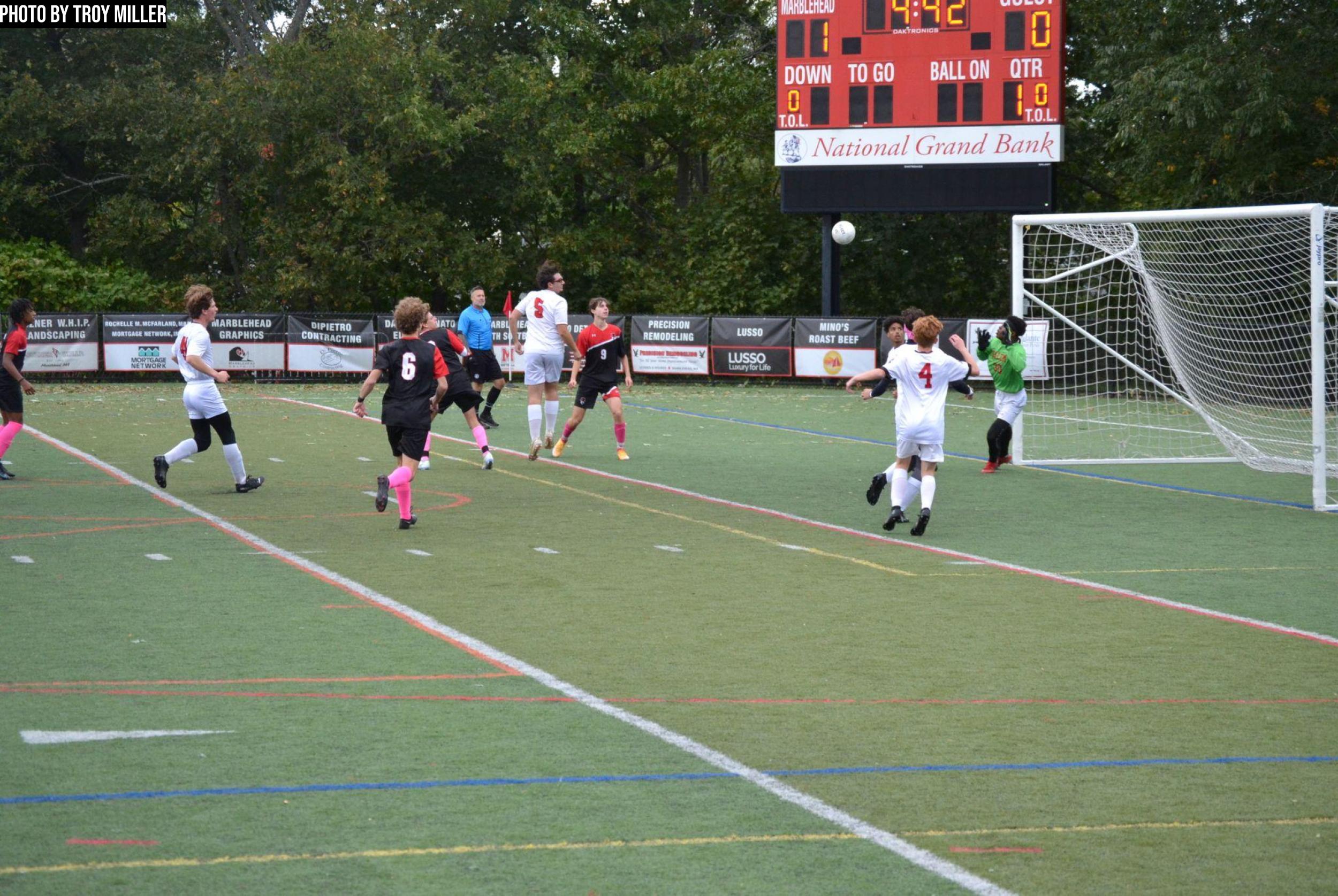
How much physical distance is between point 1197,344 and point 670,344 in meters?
12.9

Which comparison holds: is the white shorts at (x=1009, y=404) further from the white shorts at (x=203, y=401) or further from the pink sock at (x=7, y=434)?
the pink sock at (x=7, y=434)

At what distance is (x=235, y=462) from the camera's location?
14.7 metres

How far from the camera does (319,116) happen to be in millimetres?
39812

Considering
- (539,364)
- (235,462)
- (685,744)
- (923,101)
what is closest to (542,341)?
(539,364)

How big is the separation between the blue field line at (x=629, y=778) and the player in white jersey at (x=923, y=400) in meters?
6.12

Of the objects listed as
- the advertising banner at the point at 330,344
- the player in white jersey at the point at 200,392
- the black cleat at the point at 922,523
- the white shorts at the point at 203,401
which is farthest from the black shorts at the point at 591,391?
the advertising banner at the point at 330,344

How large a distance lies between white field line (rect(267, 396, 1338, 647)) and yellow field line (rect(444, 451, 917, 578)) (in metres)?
0.67

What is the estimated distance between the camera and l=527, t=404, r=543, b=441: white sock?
58.7 feet

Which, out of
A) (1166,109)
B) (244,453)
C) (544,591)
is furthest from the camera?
(1166,109)

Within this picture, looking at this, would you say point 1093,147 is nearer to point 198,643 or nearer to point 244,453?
point 244,453

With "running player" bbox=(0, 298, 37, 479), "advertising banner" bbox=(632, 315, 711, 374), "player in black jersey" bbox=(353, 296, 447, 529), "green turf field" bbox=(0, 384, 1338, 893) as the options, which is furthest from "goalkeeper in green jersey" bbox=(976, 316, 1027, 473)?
"advertising banner" bbox=(632, 315, 711, 374)

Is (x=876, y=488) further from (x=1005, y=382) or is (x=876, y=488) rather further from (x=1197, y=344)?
(x=1197, y=344)

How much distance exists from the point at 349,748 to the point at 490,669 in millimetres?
1552

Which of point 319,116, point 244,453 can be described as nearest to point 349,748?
point 244,453
